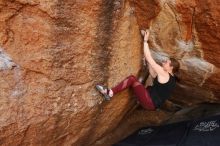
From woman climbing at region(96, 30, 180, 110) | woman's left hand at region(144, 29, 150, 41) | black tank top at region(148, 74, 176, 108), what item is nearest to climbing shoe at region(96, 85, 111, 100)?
woman climbing at region(96, 30, 180, 110)

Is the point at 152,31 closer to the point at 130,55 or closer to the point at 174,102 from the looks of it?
the point at 130,55

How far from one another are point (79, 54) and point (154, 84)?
1.00 m

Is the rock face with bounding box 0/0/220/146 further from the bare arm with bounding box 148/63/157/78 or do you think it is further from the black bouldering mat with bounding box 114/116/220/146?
the black bouldering mat with bounding box 114/116/220/146

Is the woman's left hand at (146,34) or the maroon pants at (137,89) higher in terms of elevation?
the woman's left hand at (146,34)

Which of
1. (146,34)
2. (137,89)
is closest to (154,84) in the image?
(137,89)

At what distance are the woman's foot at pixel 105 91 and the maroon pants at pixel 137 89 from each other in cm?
5

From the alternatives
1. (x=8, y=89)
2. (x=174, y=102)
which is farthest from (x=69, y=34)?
(x=174, y=102)

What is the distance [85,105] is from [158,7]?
1.20 meters

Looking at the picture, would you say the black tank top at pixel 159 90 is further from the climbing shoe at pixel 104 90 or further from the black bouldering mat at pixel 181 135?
the black bouldering mat at pixel 181 135

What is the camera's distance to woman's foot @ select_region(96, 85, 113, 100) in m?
4.41

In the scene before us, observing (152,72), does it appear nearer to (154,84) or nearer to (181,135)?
(154,84)

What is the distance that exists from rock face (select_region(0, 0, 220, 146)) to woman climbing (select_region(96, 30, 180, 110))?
79mm

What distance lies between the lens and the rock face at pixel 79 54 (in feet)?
12.6

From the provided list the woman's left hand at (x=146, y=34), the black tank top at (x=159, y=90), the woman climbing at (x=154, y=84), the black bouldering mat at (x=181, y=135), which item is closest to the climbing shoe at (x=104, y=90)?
the woman climbing at (x=154, y=84)
